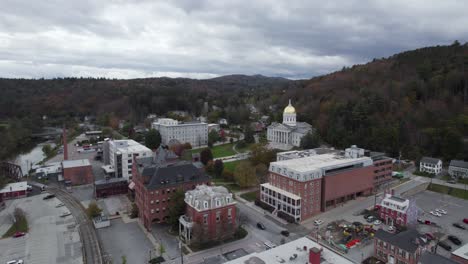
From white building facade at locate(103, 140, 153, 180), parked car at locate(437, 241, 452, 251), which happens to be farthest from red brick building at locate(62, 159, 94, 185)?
parked car at locate(437, 241, 452, 251)

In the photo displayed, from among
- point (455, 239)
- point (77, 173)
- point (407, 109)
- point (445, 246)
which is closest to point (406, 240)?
point (445, 246)

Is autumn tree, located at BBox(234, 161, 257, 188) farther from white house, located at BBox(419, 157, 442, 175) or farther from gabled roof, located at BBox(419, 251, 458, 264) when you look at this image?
white house, located at BBox(419, 157, 442, 175)

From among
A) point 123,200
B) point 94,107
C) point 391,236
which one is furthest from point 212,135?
point 94,107

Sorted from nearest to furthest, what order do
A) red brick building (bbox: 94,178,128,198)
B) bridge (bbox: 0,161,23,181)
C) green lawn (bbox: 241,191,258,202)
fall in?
green lawn (bbox: 241,191,258,202) → red brick building (bbox: 94,178,128,198) → bridge (bbox: 0,161,23,181)

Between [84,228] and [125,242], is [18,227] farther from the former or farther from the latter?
[125,242]

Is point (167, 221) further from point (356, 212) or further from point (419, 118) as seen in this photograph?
point (419, 118)
